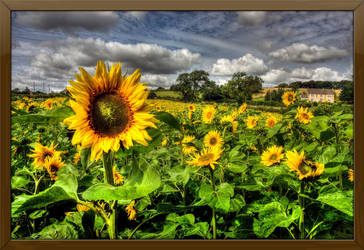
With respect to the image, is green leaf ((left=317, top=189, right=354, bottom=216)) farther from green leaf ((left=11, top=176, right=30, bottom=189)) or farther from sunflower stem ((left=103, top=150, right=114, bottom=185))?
green leaf ((left=11, top=176, right=30, bottom=189))

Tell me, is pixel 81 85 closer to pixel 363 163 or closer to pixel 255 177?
pixel 255 177

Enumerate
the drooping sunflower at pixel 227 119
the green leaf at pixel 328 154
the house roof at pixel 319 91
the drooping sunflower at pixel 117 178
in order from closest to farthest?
the green leaf at pixel 328 154
the drooping sunflower at pixel 117 178
the house roof at pixel 319 91
the drooping sunflower at pixel 227 119

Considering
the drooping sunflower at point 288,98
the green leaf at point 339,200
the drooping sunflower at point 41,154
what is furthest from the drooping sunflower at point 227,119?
the drooping sunflower at point 41,154

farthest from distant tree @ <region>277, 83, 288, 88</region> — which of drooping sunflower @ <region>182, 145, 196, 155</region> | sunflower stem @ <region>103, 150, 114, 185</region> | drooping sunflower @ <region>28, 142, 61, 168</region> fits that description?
drooping sunflower @ <region>28, 142, 61, 168</region>

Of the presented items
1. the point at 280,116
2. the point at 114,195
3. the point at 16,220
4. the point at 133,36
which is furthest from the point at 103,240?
the point at 280,116

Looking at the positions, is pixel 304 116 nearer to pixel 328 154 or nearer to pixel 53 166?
pixel 328 154

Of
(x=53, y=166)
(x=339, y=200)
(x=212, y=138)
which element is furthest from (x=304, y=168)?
(x=53, y=166)

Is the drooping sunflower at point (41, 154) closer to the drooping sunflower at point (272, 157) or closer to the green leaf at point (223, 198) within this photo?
the green leaf at point (223, 198)
